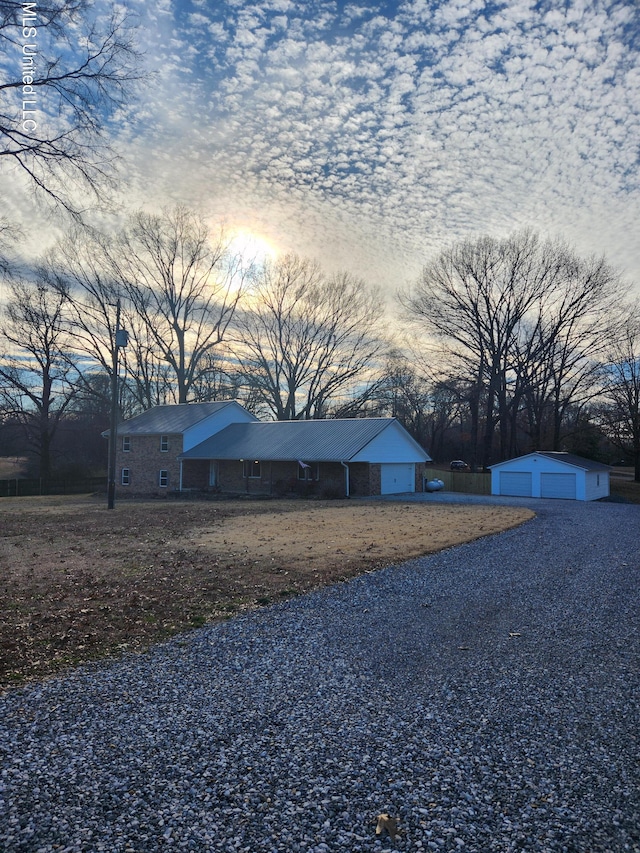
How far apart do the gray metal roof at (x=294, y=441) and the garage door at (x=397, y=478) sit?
2333 millimetres

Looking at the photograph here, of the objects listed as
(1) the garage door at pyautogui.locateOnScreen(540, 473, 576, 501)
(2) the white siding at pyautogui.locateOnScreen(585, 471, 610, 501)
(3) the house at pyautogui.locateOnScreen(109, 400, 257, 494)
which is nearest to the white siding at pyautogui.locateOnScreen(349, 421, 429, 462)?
(1) the garage door at pyautogui.locateOnScreen(540, 473, 576, 501)

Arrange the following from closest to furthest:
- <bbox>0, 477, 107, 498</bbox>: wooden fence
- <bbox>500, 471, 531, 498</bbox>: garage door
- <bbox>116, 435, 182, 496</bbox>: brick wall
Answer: <bbox>500, 471, 531, 498</bbox>: garage door → <bbox>116, 435, 182, 496</bbox>: brick wall → <bbox>0, 477, 107, 498</bbox>: wooden fence

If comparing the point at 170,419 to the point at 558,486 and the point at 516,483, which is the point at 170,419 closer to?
the point at 516,483

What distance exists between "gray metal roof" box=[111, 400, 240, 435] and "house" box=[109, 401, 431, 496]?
7cm

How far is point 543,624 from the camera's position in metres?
7.18

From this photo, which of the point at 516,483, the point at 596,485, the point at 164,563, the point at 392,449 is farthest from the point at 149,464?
the point at 164,563

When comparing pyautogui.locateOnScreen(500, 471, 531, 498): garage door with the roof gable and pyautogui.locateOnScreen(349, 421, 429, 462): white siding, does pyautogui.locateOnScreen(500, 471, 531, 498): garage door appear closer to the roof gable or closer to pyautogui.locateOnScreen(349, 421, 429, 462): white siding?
pyautogui.locateOnScreen(349, 421, 429, 462): white siding

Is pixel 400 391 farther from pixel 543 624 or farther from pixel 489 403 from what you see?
pixel 543 624

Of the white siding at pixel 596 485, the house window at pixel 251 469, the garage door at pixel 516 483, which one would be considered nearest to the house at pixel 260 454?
the house window at pixel 251 469

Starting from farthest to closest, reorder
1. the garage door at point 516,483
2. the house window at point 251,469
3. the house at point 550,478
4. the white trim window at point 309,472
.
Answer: the house window at point 251,469 → the garage door at point 516,483 → the white trim window at point 309,472 → the house at point 550,478

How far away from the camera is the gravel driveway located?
10.3 feet

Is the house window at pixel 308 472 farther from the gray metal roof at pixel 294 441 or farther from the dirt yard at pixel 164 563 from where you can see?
the dirt yard at pixel 164 563

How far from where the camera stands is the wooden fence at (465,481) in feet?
116

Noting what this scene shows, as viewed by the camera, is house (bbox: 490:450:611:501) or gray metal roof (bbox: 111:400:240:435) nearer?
house (bbox: 490:450:611:501)
